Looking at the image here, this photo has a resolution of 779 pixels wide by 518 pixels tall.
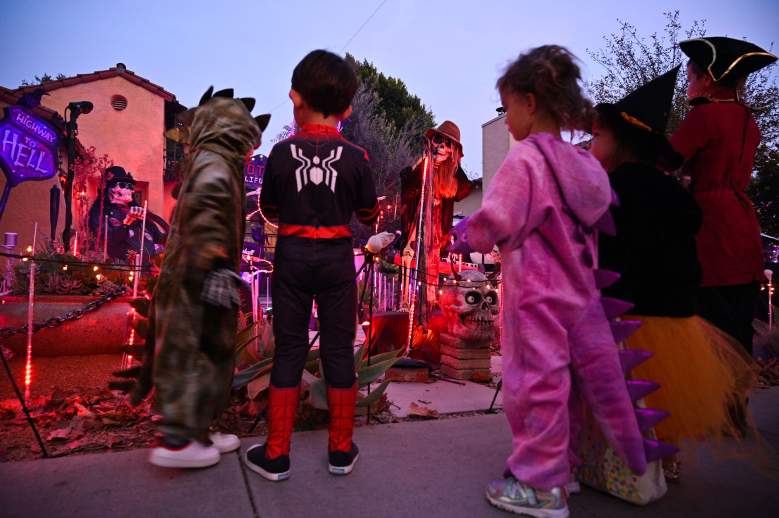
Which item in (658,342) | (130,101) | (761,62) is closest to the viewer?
(658,342)

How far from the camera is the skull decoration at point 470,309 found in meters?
4.57

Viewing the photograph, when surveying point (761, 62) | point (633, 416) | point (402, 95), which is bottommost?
point (633, 416)

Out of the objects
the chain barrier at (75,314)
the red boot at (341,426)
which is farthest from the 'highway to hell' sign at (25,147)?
the red boot at (341,426)

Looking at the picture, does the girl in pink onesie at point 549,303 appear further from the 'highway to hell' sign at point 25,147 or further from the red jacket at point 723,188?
the 'highway to hell' sign at point 25,147

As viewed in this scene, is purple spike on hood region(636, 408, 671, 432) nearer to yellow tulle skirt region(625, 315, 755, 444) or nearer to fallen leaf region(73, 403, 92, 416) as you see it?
yellow tulle skirt region(625, 315, 755, 444)

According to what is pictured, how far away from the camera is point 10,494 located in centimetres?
189

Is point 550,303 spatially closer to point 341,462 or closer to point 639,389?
point 639,389

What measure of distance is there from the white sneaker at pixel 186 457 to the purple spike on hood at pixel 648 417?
1.79 metres

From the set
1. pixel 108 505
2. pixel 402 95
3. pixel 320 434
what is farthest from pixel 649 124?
pixel 402 95

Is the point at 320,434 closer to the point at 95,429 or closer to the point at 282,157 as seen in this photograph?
the point at 95,429

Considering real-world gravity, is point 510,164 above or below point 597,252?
above

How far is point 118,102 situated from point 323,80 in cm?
1537

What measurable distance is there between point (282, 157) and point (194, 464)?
1408 millimetres

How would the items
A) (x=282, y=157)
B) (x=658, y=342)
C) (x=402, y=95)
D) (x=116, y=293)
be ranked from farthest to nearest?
(x=402, y=95), (x=116, y=293), (x=282, y=157), (x=658, y=342)
